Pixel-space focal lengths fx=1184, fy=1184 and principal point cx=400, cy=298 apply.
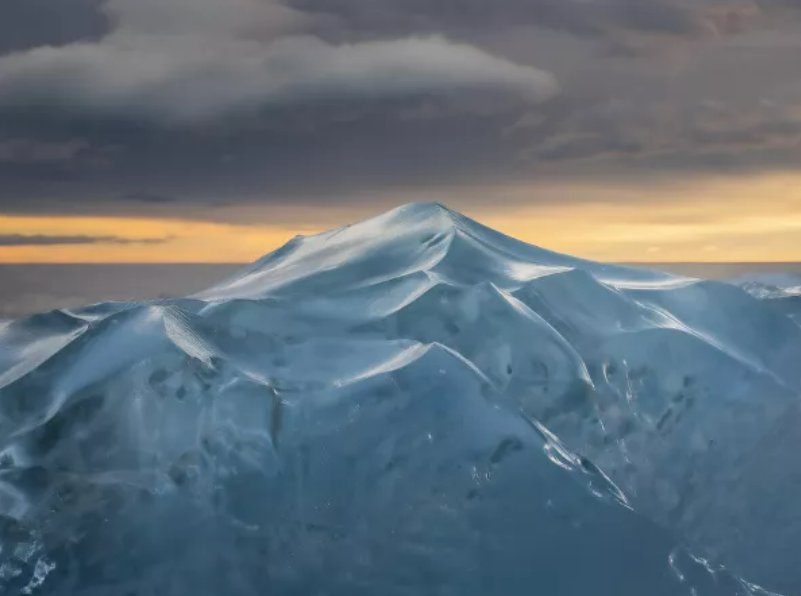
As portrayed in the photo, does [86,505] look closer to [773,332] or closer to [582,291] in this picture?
[582,291]

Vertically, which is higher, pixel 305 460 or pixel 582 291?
pixel 582 291

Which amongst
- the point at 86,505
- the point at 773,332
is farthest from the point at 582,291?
the point at 86,505

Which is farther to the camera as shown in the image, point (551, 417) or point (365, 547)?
point (551, 417)

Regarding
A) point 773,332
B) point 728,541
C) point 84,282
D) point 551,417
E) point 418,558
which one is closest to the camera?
point 418,558

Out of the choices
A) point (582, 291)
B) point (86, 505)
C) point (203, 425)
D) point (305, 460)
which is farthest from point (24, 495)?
point (582, 291)

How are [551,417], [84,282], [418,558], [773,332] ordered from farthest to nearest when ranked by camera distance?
1. [84,282]
2. [773,332]
3. [551,417]
4. [418,558]

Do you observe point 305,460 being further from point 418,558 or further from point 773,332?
point 773,332
